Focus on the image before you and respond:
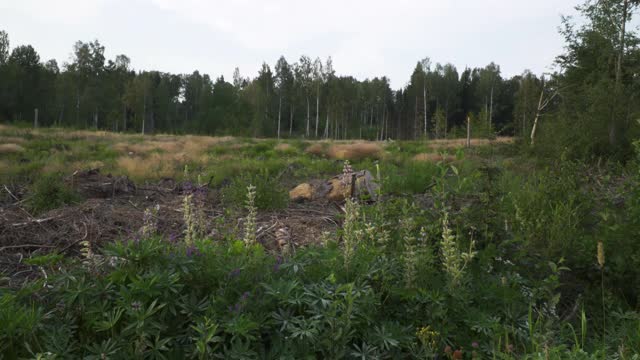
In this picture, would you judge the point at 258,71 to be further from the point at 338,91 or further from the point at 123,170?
the point at 123,170

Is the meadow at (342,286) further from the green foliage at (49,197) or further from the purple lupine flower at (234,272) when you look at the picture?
the green foliage at (49,197)

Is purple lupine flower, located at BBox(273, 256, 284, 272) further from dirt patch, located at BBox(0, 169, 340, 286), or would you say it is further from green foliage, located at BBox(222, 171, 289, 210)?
green foliage, located at BBox(222, 171, 289, 210)

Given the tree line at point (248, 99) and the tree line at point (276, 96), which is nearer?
the tree line at point (276, 96)

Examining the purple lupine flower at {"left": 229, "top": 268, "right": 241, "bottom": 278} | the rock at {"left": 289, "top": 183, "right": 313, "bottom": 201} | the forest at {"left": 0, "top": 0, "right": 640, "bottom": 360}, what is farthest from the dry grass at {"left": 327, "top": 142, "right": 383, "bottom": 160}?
the purple lupine flower at {"left": 229, "top": 268, "right": 241, "bottom": 278}

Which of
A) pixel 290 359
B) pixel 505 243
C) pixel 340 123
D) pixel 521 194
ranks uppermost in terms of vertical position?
pixel 340 123

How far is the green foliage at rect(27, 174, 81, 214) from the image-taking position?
5129mm

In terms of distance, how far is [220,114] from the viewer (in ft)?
208

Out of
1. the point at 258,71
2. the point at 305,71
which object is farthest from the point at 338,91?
the point at 258,71

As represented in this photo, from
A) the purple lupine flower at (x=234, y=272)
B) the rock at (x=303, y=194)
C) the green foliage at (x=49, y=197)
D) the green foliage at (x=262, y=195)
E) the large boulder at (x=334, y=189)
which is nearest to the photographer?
the purple lupine flower at (x=234, y=272)

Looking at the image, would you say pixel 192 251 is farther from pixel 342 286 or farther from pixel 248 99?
pixel 248 99

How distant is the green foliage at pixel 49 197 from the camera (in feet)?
16.8

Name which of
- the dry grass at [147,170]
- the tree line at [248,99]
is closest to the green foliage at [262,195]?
the dry grass at [147,170]

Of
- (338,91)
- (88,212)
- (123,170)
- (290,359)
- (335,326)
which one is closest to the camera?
(290,359)

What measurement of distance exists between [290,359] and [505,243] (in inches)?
74.3
